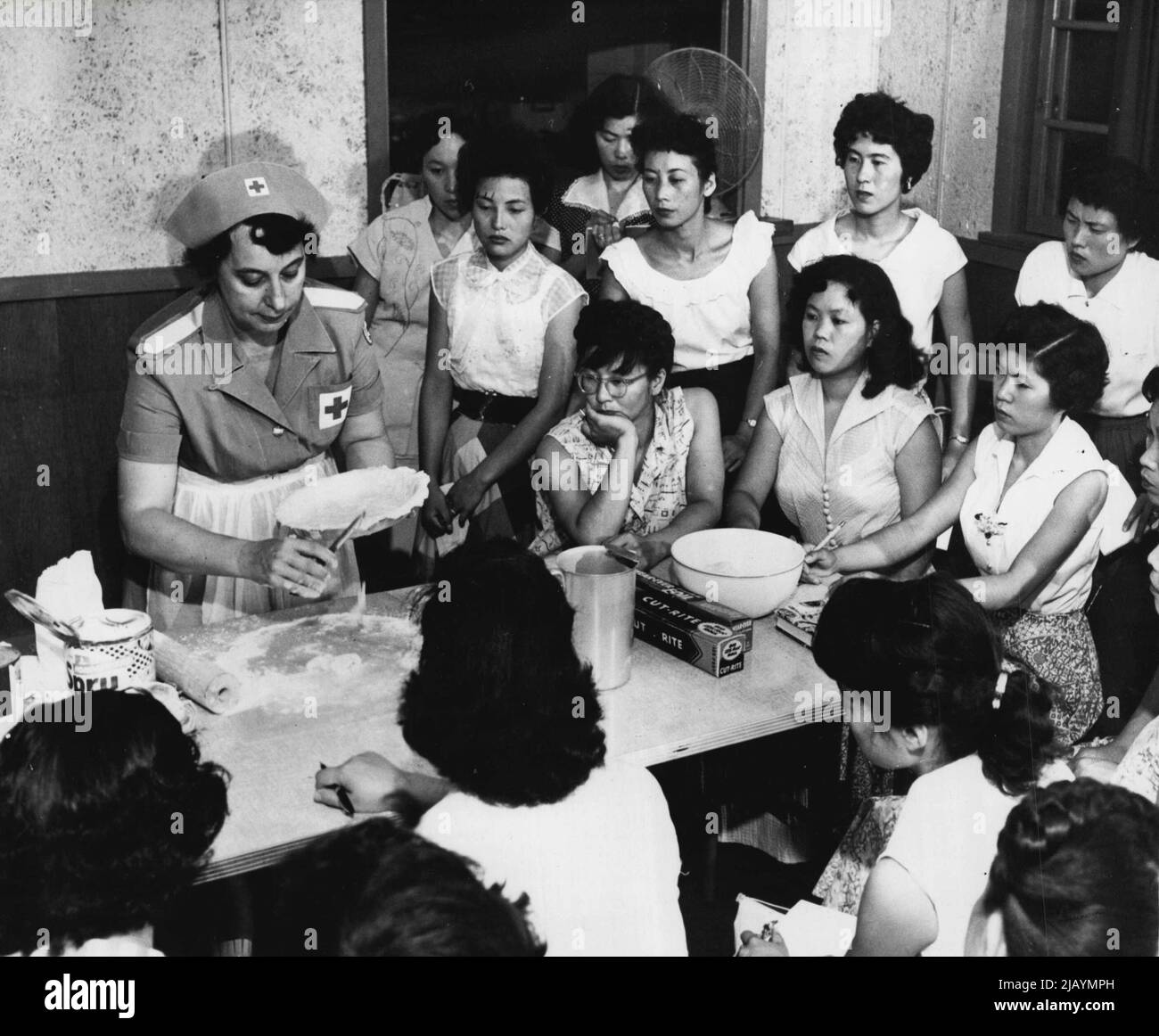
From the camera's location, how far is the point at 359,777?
221 cm

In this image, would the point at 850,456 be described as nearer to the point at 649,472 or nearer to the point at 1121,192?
the point at 649,472

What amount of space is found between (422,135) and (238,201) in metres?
1.80

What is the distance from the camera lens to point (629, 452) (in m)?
3.31

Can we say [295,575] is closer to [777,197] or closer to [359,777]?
[359,777]

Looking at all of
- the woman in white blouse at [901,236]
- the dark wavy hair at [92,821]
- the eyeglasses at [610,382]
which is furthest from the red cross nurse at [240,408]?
the woman in white blouse at [901,236]

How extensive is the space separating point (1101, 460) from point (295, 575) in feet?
6.03

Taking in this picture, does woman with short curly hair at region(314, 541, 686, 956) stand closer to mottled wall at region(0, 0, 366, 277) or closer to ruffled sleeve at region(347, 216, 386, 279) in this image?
ruffled sleeve at region(347, 216, 386, 279)

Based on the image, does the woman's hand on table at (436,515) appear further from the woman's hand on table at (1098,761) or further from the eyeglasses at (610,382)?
the woman's hand on table at (1098,761)

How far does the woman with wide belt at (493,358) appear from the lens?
3871mm

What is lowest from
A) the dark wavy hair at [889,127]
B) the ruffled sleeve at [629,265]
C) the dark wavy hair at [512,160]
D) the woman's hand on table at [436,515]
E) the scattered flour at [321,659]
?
the woman's hand on table at [436,515]

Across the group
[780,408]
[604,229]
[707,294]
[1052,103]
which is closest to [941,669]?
[780,408]

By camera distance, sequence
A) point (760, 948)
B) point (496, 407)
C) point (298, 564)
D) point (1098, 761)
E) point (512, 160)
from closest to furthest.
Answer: point (760, 948)
point (1098, 761)
point (298, 564)
point (512, 160)
point (496, 407)

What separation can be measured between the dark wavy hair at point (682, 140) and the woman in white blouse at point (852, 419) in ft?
2.26
